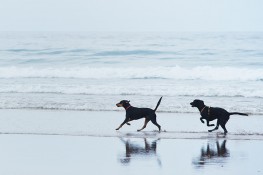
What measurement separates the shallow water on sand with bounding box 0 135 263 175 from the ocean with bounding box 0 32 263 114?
511cm

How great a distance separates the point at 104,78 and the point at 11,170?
18486 millimetres

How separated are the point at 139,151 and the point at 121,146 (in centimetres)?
61

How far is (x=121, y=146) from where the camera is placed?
10.1 m

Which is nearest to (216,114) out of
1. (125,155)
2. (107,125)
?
(107,125)

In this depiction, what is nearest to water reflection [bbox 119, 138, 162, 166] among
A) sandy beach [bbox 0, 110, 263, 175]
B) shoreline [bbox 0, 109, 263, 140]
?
sandy beach [bbox 0, 110, 263, 175]

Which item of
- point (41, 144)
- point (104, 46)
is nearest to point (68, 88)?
point (41, 144)

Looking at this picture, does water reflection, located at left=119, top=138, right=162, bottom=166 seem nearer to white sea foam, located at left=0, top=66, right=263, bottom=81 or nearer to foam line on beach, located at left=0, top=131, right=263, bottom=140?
foam line on beach, located at left=0, top=131, right=263, bottom=140

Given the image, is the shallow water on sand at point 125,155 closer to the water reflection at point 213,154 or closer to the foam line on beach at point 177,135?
the water reflection at point 213,154

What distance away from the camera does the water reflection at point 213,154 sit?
8.66 metres

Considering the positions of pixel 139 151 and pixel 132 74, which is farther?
pixel 132 74

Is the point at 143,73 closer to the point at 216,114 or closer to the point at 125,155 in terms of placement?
the point at 216,114

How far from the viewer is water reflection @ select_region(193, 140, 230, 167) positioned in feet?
28.4

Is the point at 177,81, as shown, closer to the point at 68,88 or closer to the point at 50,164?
the point at 68,88

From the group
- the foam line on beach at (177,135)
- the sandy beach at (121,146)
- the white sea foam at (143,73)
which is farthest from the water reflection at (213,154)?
the white sea foam at (143,73)
